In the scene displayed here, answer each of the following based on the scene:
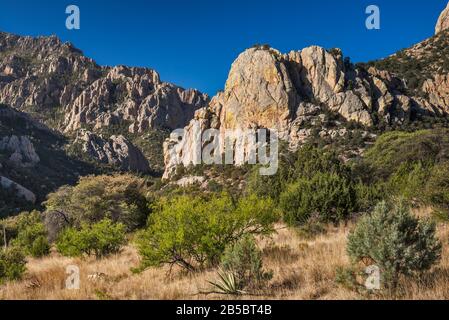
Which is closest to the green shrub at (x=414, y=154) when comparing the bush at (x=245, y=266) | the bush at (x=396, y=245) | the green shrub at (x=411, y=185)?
the green shrub at (x=411, y=185)

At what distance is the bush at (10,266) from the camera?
8.90 m

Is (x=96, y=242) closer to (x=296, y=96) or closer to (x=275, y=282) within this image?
(x=275, y=282)

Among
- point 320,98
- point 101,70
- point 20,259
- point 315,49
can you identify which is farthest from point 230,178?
point 101,70

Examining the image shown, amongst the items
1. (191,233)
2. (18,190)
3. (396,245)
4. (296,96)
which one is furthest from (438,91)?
(18,190)

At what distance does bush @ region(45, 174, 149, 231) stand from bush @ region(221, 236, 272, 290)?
1580 centimetres

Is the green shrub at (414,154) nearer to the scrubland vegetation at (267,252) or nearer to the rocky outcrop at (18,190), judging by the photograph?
the scrubland vegetation at (267,252)

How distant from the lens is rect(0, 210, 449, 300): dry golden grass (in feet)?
17.1

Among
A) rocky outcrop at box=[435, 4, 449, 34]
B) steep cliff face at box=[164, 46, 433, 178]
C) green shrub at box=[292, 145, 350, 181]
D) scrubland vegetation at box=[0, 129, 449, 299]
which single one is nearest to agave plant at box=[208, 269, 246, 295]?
scrubland vegetation at box=[0, 129, 449, 299]

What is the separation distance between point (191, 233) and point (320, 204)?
6.89 meters

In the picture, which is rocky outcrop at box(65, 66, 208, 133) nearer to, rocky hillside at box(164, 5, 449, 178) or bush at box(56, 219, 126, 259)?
rocky hillside at box(164, 5, 449, 178)

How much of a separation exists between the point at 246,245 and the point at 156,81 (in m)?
188

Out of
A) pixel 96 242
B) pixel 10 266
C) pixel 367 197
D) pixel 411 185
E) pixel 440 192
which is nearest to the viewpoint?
pixel 10 266

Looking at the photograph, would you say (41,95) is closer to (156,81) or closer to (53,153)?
(156,81)

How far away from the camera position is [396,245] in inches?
208
